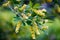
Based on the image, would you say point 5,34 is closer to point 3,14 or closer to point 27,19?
point 3,14

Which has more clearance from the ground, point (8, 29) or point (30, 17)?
point (30, 17)

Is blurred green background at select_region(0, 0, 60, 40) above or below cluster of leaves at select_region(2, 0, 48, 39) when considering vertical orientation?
below

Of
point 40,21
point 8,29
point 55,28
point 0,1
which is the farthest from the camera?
point 55,28

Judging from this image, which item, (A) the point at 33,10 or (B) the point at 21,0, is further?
(B) the point at 21,0

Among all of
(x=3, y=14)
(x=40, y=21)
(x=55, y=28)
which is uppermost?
(x=40, y=21)

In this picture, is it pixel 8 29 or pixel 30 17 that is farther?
pixel 8 29

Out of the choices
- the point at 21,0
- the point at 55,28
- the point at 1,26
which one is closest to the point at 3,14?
the point at 1,26

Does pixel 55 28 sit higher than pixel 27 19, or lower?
lower

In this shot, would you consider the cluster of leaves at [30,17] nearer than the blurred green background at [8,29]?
Yes

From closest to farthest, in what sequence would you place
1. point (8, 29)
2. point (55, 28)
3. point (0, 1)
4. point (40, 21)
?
point (40, 21)
point (0, 1)
point (8, 29)
point (55, 28)

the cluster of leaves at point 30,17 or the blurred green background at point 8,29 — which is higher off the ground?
the cluster of leaves at point 30,17

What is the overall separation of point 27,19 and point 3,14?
2.22 metres

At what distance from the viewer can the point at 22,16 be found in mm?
2072

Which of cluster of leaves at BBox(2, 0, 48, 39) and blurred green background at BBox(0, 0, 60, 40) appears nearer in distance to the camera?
cluster of leaves at BBox(2, 0, 48, 39)
